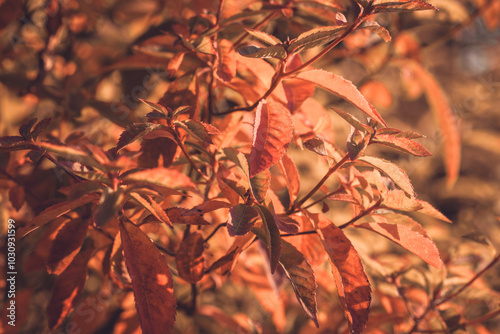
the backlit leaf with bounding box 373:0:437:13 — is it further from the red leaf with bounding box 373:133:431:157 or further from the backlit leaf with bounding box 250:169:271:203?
the backlit leaf with bounding box 250:169:271:203

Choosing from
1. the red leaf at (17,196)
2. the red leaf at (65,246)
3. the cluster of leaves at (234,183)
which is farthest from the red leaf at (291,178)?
the red leaf at (17,196)

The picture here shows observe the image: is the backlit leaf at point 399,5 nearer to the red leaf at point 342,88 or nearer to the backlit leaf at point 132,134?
the red leaf at point 342,88

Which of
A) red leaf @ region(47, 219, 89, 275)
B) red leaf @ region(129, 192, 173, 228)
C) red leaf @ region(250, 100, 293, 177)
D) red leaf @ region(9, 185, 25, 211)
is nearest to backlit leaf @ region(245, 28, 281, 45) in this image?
red leaf @ region(250, 100, 293, 177)

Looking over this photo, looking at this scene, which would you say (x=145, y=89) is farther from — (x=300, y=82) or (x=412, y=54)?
(x=412, y=54)

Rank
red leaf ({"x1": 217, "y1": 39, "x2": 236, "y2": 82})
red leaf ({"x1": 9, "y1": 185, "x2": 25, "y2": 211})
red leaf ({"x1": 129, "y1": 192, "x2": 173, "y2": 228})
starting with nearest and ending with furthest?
1. red leaf ({"x1": 129, "y1": 192, "x2": 173, "y2": 228})
2. red leaf ({"x1": 217, "y1": 39, "x2": 236, "y2": 82})
3. red leaf ({"x1": 9, "y1": 185, "x2": 25, "y2": 211})

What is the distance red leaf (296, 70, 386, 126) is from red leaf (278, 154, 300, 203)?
0.18 meters

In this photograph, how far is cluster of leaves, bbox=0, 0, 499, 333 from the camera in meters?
0.67

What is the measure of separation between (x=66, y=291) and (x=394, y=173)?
2.31 feet

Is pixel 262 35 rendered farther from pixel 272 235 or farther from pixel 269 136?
pixel 272 235

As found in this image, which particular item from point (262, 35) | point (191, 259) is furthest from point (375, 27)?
point (191, 259)

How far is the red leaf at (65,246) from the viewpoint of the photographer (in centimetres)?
82

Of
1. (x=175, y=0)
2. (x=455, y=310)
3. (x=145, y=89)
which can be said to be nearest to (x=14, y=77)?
(x=145, y=89)

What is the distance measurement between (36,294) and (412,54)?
73.5 inches

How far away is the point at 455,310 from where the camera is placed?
109 centimetres
